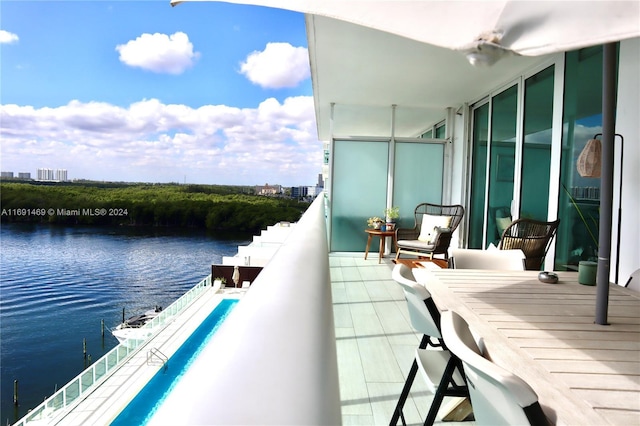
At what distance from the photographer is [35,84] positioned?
58625 mm

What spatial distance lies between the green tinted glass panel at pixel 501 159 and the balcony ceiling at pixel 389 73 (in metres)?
0.28

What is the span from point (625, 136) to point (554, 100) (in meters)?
1.08

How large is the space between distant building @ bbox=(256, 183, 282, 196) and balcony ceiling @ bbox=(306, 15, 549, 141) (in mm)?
27831

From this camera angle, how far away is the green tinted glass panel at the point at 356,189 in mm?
6875

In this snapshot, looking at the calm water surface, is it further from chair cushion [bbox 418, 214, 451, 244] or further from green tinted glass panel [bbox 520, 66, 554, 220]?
green tinted glass panel [bbox 520, 66, 554, 220]

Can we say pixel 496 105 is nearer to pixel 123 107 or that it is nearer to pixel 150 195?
pixel 150 195

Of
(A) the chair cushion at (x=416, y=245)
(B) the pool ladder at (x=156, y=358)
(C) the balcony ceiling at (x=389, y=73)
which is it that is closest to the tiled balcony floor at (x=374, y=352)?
(A) the chair cushion at (x=416, y=245)

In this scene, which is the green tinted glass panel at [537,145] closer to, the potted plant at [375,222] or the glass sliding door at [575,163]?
the glass sliding door at [575,163]

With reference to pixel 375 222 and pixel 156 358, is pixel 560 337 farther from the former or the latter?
pixel 156 358

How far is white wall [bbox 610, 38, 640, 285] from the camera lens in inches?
117

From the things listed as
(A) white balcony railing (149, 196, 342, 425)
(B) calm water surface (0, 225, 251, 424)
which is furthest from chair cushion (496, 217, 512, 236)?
(B) calm water surface (0, 225, 251, 424)

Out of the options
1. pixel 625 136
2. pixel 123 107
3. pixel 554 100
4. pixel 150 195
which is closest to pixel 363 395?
pixel 625 136

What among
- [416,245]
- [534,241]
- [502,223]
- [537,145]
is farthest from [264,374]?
[416,245]

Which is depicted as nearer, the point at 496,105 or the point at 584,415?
the point at 584,415
